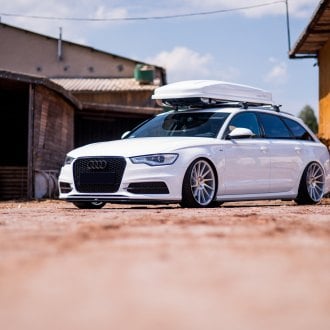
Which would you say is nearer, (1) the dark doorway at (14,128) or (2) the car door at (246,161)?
(2) the car door at (246,161)

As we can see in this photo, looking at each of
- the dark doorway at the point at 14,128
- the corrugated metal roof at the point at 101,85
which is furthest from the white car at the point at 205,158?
the corrugated metal roof at the point at 101,85

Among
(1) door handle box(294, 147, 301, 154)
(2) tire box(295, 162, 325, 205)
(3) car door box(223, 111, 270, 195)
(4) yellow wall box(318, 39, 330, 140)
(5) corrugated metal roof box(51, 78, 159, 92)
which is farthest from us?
(5) corrugated metal roof box(51, 78, 159, 92)

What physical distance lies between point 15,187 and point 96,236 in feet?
49.3

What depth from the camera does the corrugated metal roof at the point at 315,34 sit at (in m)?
17.8

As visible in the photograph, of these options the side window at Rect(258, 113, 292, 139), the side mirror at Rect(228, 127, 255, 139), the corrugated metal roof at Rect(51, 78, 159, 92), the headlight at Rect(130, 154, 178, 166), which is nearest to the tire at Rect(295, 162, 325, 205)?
the side window at Rect(258, 113, 292, 139)

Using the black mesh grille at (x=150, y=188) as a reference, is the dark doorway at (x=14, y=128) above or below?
above

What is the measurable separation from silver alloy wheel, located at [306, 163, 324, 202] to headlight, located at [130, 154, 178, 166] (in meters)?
3.21

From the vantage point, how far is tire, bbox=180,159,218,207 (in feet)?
32.8

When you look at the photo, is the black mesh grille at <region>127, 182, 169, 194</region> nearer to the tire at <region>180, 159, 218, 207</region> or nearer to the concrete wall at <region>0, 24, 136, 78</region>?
the tire at <region>180, 159, 218, 207</region>

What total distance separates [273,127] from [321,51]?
390 inches

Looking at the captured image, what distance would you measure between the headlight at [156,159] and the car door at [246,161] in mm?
1038

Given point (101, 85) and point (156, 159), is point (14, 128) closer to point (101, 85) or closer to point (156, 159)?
point (101, 85)

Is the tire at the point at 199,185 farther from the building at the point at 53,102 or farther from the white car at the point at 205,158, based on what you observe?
the building at the point at 53,102

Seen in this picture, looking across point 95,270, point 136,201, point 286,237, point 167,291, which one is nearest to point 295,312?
point 167,291
